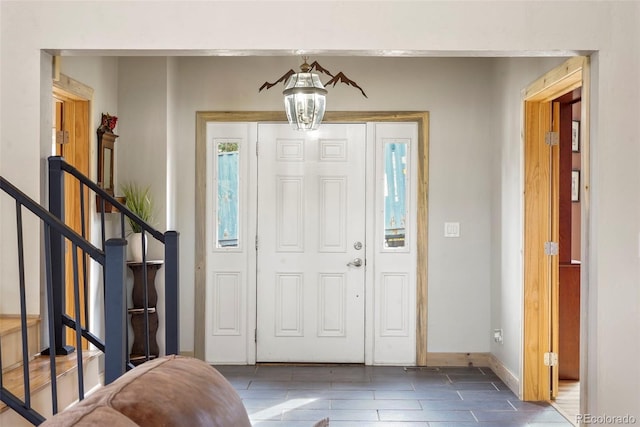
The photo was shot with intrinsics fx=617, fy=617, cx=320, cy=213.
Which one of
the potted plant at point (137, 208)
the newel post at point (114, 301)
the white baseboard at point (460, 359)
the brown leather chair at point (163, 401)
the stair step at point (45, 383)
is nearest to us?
the brown leather chair at point (163, 401)

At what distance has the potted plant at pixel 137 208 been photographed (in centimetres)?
448

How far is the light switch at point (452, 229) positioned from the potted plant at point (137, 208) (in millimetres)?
2368

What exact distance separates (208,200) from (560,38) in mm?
3082

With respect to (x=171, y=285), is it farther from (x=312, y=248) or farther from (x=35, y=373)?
(x=312, y=248)

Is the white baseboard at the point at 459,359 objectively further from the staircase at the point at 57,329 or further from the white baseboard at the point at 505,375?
the staircase at the point at 57,329

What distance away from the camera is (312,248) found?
5.15 m

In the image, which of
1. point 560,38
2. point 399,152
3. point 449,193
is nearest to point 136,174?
point 399,152

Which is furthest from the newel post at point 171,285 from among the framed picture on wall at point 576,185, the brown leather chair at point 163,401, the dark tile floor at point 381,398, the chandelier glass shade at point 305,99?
the framed picture on wall at point 576,185

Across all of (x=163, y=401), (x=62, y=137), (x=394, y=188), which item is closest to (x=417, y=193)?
(x=394, y=188)

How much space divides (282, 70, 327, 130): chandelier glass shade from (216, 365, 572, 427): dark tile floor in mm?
1881

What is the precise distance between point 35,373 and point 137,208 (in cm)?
201

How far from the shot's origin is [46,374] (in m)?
2.61

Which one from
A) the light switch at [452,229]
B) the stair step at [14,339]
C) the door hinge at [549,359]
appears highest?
the light switch at [452,229]

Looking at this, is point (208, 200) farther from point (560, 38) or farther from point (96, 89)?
point (560, 38)
